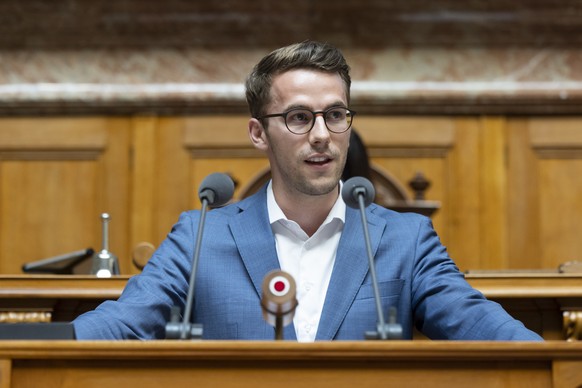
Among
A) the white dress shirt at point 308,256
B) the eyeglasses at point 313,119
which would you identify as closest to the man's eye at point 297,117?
the eyeglasses at point 313,119

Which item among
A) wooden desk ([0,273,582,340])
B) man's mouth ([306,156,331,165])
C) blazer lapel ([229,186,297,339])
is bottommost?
wooden desk ([0,273,582,340])

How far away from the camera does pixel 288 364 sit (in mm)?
1676

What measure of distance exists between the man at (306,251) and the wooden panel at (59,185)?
231cm

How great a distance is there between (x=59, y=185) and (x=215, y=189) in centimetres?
284

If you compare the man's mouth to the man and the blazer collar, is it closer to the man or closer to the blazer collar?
the man

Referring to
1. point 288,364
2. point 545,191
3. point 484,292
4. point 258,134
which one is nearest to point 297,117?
point 258,134

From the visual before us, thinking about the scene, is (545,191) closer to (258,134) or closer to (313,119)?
(258,134)

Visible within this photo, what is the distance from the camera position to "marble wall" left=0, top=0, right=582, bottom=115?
4809 mm

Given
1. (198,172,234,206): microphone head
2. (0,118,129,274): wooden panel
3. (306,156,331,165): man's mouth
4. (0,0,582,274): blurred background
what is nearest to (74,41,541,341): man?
(306,156,331,165): man's mouth

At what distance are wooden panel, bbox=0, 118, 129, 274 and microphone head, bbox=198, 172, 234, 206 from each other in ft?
8.66

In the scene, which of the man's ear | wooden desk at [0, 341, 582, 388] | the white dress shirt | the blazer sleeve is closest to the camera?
wooden desk at [0, 341, 582, 388]

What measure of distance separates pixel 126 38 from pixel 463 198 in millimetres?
1774

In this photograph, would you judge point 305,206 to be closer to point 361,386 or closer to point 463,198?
point 361,386

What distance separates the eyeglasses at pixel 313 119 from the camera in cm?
244
